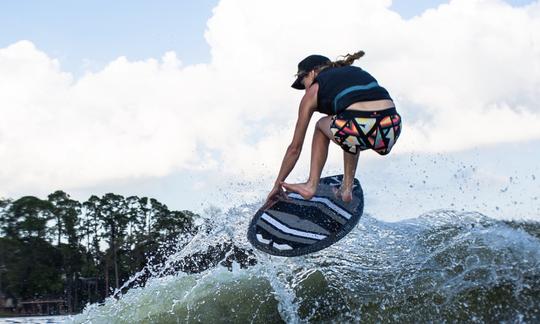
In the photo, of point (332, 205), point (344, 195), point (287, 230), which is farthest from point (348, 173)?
point (287, 230)

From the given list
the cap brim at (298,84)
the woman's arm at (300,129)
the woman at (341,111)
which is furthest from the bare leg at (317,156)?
the cap brim at (298,84)

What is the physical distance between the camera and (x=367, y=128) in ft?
18.4

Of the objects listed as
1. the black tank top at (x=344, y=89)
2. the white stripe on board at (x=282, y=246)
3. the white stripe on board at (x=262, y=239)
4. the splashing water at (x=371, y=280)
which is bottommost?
the splashing water at (x=371, y=280)

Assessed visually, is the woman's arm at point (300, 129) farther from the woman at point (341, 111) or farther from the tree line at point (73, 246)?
the tree line at point (73, 246)

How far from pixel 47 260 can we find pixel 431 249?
232 feet

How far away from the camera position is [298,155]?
601cm

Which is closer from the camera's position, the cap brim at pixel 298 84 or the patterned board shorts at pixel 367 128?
the patterned board shorts at pixel 367 128

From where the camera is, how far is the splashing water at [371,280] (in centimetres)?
512

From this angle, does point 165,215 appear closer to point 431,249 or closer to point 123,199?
point 123,199

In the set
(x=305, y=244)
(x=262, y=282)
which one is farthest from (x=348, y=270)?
(x=262, y=282)

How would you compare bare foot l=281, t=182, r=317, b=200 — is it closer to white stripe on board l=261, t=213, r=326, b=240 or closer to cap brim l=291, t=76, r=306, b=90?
white stripe on board l=261, t=213, r=326, b=240

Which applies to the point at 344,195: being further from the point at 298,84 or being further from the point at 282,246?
the point at 298,84

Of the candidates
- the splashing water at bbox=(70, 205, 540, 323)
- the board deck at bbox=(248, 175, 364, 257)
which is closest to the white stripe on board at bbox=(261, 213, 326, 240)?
the board deck at bbox=(248, 175, 364, 257)

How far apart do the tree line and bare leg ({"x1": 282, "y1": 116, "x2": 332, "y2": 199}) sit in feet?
207
